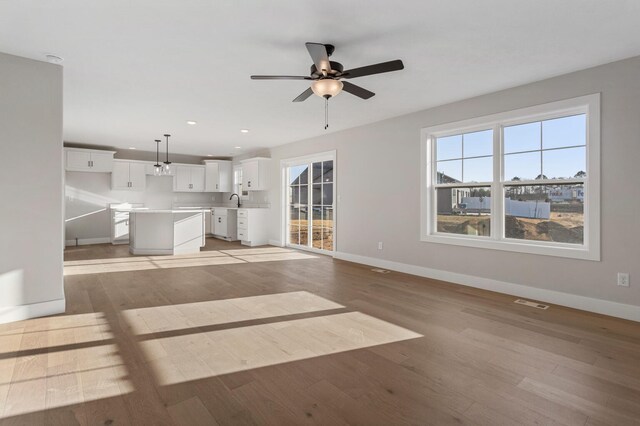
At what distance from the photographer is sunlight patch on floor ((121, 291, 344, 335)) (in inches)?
118

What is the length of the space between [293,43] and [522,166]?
3037 mm

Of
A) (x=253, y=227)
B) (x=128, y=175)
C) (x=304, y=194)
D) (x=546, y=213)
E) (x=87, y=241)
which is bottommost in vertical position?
(x=87, y=241)

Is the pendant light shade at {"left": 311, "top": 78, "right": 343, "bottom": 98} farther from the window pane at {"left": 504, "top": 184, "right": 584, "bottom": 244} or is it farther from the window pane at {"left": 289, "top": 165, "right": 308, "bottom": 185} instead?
the window pane at {"left": 289, "top": 165, "right": 308, "bottom": 185}

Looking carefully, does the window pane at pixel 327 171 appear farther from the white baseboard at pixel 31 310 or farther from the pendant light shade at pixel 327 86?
the white baseboard at pixel 31 310

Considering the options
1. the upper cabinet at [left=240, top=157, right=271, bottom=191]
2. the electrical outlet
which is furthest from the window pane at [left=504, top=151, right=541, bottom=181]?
the upper cabinet at [left=240, top=157, right=271, bottom=191]

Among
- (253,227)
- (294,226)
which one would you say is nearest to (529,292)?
(294,226)

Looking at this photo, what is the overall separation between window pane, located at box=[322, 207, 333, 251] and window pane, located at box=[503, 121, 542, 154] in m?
3.45

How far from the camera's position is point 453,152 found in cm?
470

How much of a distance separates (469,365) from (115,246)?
8054 mm

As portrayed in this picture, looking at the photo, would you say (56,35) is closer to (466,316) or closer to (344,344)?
(344,344)

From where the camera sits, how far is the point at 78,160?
7.62 m

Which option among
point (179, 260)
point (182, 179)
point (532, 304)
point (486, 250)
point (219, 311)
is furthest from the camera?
point (182, 179)

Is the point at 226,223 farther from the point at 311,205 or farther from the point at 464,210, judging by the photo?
the point at 464,210


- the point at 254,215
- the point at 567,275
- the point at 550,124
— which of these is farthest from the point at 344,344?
the point at 254,215
